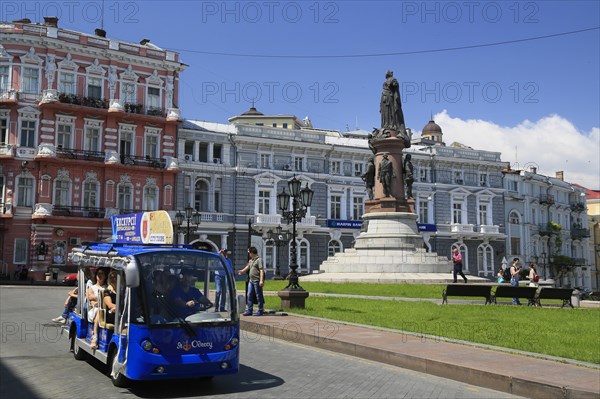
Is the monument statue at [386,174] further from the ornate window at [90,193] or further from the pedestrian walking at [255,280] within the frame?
the ornate window at [90,193]

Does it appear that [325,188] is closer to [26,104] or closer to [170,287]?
[26,104]

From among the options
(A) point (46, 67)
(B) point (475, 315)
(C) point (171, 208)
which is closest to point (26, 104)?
(A) point (46, 67)

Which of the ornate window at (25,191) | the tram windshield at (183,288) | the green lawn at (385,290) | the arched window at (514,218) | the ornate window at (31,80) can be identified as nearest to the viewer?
the tram windshield at (183,288)

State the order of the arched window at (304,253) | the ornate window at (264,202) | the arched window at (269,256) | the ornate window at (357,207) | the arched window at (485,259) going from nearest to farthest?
1. the arched window at (269,256)
2. the ornate window at (264,202)
3. the arched window at (304,253)
4. the ornate window at (357,207)
5. the arched window at (485,259)

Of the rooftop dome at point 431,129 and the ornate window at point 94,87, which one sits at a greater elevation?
the rooftop dome at point 431,129

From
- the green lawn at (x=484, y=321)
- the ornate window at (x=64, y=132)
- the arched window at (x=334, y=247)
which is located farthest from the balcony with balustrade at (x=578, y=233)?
the green lawn at (x=484, y=321)

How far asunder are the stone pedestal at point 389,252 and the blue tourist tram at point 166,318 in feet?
69.3

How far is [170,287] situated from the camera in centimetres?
853

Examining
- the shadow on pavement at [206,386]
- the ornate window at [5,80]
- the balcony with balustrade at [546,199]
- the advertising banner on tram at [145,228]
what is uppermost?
the ornate window at [5,80]

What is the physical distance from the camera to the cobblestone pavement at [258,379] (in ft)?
27.4

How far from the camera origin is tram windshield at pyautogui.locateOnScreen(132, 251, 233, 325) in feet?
27.3

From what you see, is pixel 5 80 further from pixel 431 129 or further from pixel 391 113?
pixel 431 129

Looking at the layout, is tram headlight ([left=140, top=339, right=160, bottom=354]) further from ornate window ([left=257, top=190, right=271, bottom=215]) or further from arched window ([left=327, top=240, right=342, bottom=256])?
arched window ([left=327, top=240, right=342, bottom=256])

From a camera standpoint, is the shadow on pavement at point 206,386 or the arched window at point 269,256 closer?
the shadow on pavement at point 206,386
